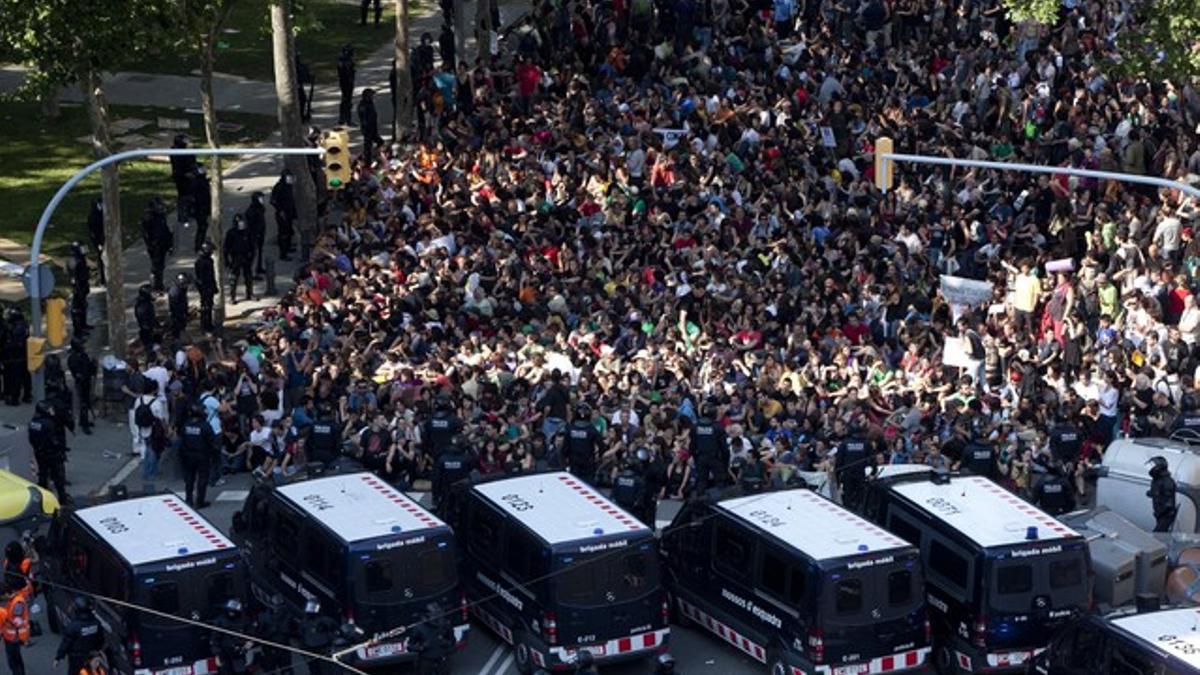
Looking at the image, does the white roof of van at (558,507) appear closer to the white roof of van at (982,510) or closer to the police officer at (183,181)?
the white roof of van at (982,510)

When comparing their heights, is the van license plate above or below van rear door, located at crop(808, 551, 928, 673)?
below

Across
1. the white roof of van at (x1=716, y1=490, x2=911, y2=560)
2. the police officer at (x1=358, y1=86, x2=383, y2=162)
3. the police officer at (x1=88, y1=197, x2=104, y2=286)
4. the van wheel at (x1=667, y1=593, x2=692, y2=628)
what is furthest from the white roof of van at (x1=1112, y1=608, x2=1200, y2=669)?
the police officer at (x1=358, y1=86, x2=383, y2=162)

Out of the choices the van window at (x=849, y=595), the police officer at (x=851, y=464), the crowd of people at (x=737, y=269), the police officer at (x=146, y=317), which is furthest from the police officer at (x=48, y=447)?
the van window at (x=849, y=595)

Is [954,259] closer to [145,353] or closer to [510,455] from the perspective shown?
[510,455]

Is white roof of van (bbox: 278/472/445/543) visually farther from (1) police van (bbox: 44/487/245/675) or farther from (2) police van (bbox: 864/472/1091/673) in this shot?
(2) police van (bbox: 864/472/1091/673)

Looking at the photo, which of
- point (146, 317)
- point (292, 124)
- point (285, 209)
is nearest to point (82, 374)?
point (146, 317)

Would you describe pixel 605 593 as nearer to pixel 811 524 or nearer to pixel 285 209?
pixel 811 524
